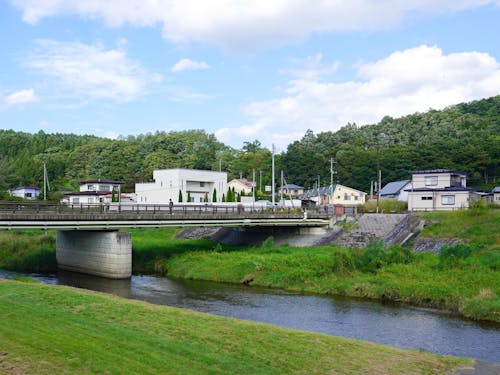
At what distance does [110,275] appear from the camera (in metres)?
36.3

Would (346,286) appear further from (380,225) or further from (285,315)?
(380,225)

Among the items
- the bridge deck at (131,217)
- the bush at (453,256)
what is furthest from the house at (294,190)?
the bush at (453,256)

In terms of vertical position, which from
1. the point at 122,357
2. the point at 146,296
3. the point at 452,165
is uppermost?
the point at 452,165

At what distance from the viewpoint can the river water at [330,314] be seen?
19.7 m

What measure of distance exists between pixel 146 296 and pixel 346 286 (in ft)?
39.7

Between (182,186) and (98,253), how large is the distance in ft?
113

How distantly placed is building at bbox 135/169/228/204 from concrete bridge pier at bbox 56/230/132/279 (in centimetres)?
2969

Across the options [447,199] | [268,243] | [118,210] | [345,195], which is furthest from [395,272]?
[345,195]

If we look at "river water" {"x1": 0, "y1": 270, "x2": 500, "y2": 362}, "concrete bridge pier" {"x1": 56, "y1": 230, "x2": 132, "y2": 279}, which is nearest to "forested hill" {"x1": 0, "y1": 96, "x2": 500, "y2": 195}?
"river water" {"x1": 0, "y1": 270, "x2": 500, "y2": 362}

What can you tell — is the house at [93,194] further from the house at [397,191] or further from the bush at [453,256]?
the bush at [453,256]

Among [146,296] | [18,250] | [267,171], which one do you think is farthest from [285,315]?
[267,171]

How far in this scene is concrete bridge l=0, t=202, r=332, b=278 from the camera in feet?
103

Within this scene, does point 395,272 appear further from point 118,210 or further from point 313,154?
point 313,154

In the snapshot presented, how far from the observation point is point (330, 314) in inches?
971
